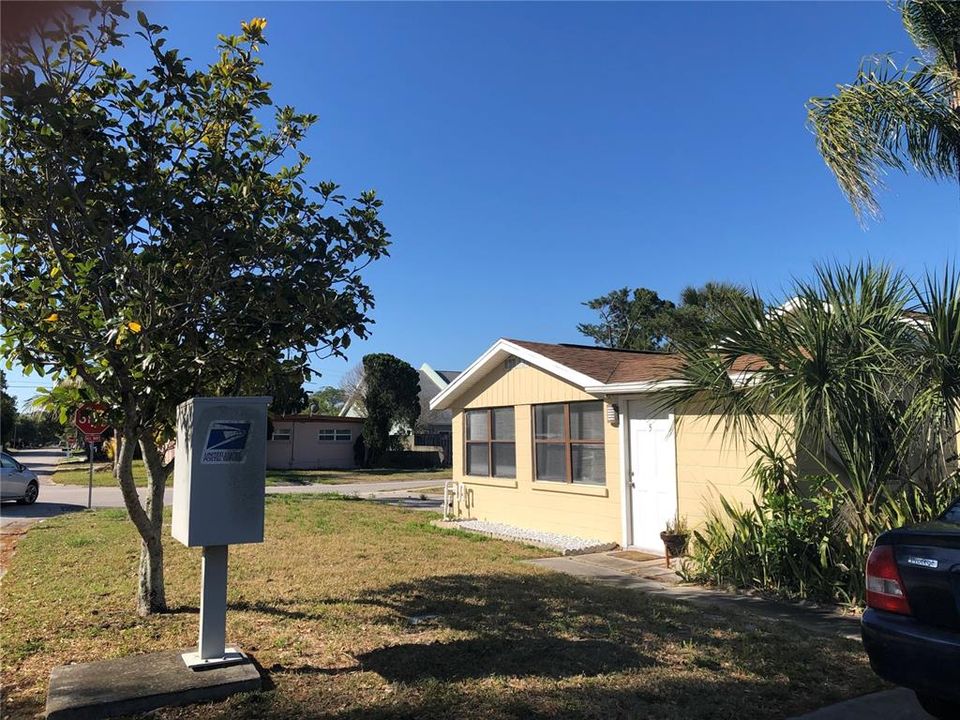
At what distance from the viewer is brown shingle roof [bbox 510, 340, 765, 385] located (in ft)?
35.6

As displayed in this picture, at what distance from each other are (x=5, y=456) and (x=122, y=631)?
16.7m

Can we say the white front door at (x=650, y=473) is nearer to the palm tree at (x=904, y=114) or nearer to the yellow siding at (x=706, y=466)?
the yellow siding at (x=706, y=466)

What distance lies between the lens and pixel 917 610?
3.84 m

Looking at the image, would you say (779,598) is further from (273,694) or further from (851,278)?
(273,694)

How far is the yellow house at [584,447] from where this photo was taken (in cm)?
1013

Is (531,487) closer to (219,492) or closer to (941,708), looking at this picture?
(219,492)

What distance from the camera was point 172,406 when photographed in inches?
247

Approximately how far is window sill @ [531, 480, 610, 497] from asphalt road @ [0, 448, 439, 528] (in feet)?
26.0

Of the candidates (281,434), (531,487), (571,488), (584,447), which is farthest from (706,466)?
(281,434)

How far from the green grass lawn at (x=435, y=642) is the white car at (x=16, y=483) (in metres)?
10.5

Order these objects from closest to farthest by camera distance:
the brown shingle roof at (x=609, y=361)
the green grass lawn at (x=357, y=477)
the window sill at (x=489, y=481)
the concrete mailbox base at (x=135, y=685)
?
the concrete mailbox base at (x=135, y=685), the brown shingle roof at (x=609, y=361), the window sill at (x=489, y=481), the green grass lawn at (x=357, y=477)

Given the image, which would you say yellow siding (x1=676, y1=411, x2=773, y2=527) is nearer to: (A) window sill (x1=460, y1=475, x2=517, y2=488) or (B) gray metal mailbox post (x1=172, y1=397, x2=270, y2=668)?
(A) window sill (x1=460, y1=475, x2=517, y2=488)

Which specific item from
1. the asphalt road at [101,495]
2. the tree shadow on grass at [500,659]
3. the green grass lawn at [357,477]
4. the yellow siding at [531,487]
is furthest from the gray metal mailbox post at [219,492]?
the green grass lawn at [357,477]

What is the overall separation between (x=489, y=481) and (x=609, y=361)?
368 centimetres
